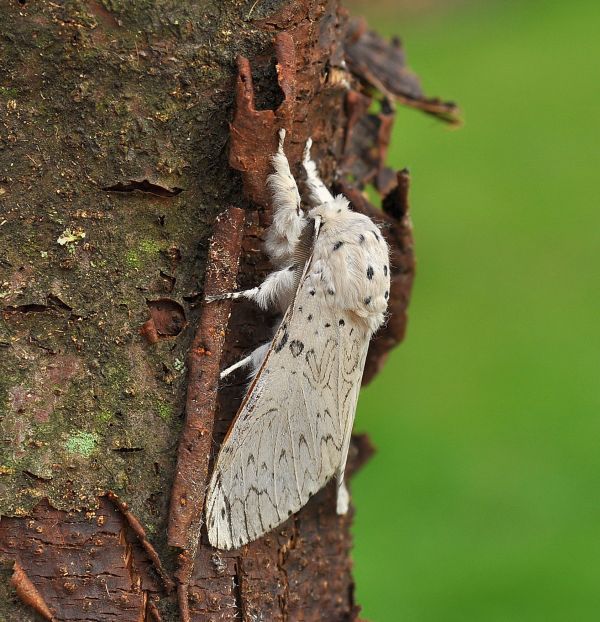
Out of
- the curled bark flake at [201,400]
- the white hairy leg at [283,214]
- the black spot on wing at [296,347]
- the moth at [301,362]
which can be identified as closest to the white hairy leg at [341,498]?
the moth at [301,362]

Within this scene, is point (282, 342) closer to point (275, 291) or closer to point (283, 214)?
point (275, 291)

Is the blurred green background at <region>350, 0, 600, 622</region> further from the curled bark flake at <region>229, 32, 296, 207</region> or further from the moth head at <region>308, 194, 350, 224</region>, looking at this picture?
the curled bark flake at <region>229, 32, 296, 207</region>

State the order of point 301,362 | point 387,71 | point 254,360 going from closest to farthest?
1. point 254,360
2. point 301,362
3. point 387,71

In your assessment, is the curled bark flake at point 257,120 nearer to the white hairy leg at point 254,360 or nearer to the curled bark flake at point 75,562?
the white hairy leg at point 254,360

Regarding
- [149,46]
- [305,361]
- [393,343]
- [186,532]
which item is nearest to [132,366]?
[186,532]

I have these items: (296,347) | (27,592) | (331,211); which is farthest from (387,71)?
(27,592)

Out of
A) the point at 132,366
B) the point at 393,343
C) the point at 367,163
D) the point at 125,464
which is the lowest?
the point at 125,464

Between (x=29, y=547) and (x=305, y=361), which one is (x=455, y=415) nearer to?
(x=305, y=361)
